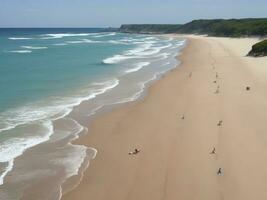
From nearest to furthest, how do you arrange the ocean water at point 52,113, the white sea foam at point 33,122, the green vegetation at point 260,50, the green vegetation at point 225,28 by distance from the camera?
1. the ocean water at point 52,113
2. the white sea foam at point 33,122
3. the green vegetation at point 260,50
4. the green vegetation at point 225,28

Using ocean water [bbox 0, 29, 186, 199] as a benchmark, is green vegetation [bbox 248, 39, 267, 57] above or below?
above

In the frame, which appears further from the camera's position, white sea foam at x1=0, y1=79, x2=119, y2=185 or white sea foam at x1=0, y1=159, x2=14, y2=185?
white sea foam at x1=0, y1=79, x2=119, y2=185

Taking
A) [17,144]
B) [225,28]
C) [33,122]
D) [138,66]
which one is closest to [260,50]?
[138,66]

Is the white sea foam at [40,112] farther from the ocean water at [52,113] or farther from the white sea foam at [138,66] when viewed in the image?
the white sea foam at [138,66]

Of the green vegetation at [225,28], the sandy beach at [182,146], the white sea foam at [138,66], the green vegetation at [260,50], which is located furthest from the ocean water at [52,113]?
the green vegetation at [225,28]

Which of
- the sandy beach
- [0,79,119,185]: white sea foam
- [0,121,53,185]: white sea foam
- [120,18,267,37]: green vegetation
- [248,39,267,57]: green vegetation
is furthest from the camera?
[120,18,267,37]: green vegetation

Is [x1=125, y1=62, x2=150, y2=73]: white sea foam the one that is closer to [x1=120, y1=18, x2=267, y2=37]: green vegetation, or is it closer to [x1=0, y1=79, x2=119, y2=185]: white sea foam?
[x1=0, y1=79, x2=119, y2=185]: white sea foam

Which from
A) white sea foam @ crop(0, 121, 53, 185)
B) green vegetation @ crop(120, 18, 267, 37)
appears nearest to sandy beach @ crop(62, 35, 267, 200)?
white sea foam @ crop(0, 121, 53, 185)

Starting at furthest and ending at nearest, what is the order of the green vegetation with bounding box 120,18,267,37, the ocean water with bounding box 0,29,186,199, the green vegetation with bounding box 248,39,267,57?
1. the green vegetation with bounding box 120,18,267,37
2. the green vegetation with bounding box 248,39,267,57
3. the ocean water with bounding box 0,29,186,199
